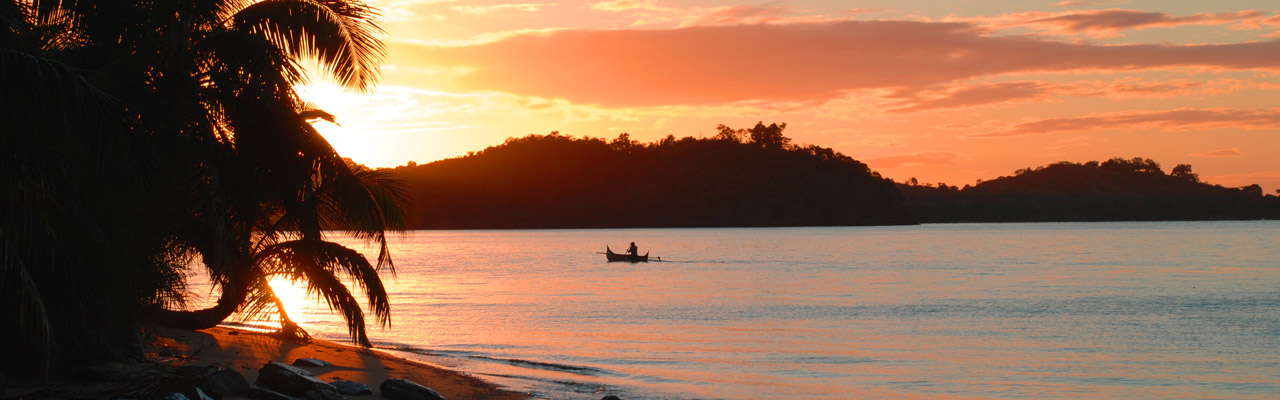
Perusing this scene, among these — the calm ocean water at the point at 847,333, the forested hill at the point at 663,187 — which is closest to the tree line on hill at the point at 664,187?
the forested hill at the point at 663,187

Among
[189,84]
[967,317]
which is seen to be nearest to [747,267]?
[967,317]

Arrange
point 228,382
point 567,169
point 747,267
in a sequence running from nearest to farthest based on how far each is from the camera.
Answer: point 228,382 → point 747,267 → point 567,169

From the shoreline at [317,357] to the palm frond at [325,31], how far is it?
4205mm

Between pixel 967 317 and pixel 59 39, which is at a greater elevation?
pixel 59 39

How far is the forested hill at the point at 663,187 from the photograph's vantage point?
579 ft

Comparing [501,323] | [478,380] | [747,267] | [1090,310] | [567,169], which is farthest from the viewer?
[567,169]

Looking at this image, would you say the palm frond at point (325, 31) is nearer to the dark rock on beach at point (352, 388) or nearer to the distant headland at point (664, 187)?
the dark rock on beach at point (352, 388)

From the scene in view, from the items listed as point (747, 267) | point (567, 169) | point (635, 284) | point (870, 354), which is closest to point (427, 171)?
point (567, 169)

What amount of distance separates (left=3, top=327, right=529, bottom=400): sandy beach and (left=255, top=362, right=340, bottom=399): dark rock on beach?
424 millimetres

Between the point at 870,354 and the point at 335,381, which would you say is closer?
the point at 335,381

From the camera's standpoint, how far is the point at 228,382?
34.3 ft

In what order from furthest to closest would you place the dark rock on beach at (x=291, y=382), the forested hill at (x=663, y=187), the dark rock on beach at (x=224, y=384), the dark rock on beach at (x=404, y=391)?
the forested hill at (x=663, y=187)
the dark rock on beach at (x=404, y=391)
the dark rock on beach at (x=291, y=382)
the dark rock on beach at (x=224, y=384)

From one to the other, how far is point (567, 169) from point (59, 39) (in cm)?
17221

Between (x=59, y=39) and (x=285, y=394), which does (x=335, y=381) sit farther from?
(x=59, y=39)
